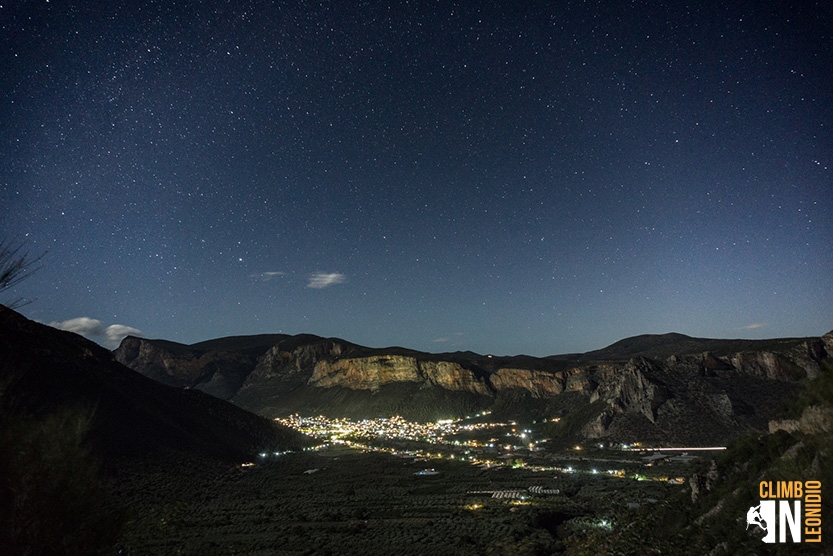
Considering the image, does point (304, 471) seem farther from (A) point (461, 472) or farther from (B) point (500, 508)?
(B) point (500, 508)

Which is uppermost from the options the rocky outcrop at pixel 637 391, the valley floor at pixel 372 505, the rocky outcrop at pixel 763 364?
the rocky outcrop at pixel 763 364

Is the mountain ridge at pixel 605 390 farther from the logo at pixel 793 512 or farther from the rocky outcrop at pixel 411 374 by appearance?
the logo at pixel 793 512

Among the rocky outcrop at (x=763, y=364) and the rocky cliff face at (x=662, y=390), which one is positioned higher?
the rocky outcrop at (x=763, y=364)

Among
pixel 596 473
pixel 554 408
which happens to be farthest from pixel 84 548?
pixel 554 408

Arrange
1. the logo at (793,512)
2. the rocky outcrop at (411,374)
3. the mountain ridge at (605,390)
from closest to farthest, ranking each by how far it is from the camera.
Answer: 1. the logo at (793,512)
2. the mountain ridge at (605,390)
3. the rocky outcrop at (411,374)

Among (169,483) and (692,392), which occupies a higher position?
(692,392)

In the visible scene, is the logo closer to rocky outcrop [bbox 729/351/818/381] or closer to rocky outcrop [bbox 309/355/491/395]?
rocky outcrop [bbox 729/351/818/381]

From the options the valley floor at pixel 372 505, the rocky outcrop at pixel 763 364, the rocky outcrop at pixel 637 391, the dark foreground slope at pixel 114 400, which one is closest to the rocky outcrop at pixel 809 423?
the valley floor at pixel 372 505

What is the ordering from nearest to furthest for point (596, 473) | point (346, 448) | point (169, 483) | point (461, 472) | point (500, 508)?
point (500, 508) → point (169, 483) → point (596, 473) → point (461, 472) → point (346, 448)
